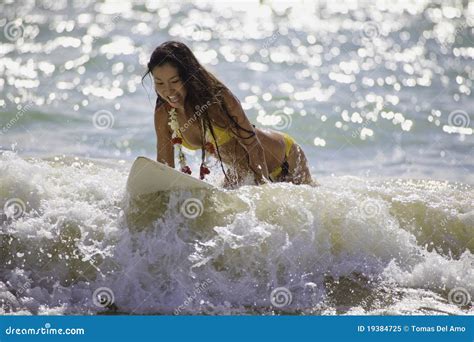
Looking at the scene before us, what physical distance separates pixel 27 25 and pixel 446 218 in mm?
10218

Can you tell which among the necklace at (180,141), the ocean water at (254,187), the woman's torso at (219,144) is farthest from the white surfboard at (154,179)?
the woman's torso at (219,144)

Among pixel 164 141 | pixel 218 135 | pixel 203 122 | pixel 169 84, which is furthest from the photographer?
pixel 164 141

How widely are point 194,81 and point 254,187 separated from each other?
0.93 metres

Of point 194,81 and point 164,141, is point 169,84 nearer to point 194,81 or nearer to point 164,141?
point 194,81

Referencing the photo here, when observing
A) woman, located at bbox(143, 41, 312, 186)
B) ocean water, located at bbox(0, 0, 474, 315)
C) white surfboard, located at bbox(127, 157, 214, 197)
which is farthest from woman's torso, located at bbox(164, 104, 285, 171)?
white surfboard, located at bbox(127, 157, 214, 197)

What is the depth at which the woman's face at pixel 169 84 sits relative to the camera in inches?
192

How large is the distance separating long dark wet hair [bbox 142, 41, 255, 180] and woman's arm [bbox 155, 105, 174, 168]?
0.42ft

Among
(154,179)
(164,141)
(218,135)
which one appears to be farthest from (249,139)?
(154,179)

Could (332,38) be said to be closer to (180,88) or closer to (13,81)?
(13,81)

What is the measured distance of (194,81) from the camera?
5.04 m

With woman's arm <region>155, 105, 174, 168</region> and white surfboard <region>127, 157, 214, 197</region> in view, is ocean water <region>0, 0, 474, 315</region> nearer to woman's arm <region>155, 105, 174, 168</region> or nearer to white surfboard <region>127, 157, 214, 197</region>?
white surfboard <region>127, 157, 214, 197</region>

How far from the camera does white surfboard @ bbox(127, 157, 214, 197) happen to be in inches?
195

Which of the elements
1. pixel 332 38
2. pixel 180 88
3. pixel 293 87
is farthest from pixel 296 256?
pixel 332 38

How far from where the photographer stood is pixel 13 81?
36.9 feet
